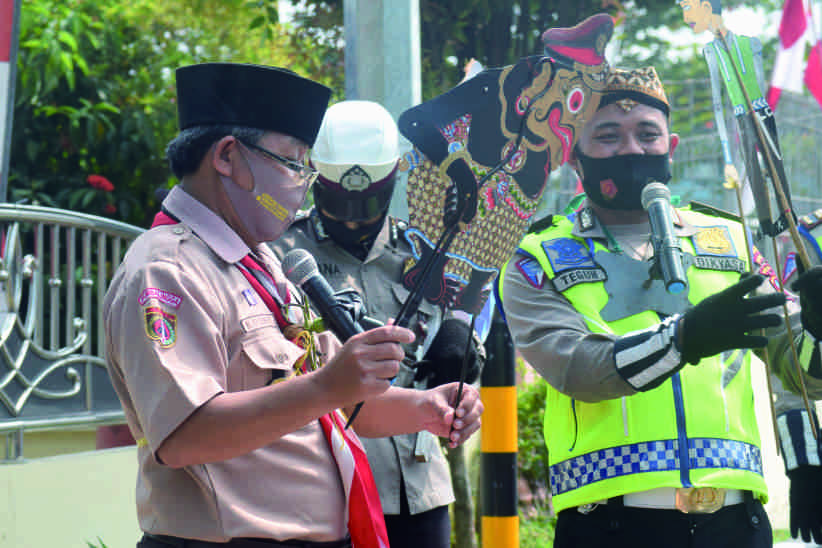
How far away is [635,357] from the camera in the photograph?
8.22 ft

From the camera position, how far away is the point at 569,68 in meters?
2.44

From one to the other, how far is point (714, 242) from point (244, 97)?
1512mm

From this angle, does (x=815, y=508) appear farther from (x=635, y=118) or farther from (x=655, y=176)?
(x=635, y=118)

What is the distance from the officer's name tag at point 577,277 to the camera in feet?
9.22

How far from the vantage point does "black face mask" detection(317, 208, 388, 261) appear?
322 centimetres

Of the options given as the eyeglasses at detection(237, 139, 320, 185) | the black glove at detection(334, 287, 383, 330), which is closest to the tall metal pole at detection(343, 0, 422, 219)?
the eyeglasses at detection(237, 139, 320, 185)

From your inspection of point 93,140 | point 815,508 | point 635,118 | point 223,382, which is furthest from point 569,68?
point 93,140

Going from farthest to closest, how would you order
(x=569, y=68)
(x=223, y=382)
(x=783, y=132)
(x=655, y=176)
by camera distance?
(x=783, y=132) → (x=655, y=176) → (x=569, y=68) → (x=223, y=382)

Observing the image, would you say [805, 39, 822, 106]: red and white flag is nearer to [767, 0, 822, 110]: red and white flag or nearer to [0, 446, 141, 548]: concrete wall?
[767, 0, 822, 110]: red and white flag

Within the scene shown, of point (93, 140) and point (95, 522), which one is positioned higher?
point (93, 140)

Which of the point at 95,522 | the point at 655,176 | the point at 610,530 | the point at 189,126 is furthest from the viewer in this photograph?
the point at 95,522

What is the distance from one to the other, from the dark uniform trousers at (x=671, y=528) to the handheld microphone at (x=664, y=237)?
1.92ft

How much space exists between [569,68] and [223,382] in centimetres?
117

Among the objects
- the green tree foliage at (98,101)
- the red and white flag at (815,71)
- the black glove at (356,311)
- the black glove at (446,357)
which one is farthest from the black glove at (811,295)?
the green tree foliage at (98,101)
